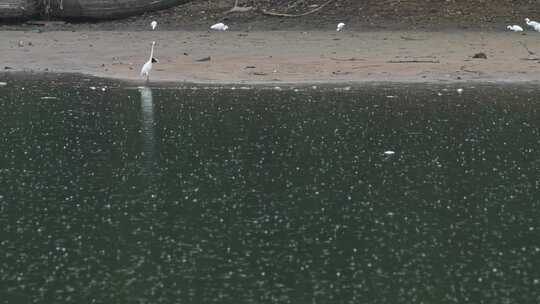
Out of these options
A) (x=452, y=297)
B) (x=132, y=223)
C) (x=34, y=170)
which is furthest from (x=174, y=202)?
(x=452, y=297)

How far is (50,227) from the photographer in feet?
25.4

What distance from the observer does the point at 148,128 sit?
11539 mm

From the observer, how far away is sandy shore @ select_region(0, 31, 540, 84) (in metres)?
15.5

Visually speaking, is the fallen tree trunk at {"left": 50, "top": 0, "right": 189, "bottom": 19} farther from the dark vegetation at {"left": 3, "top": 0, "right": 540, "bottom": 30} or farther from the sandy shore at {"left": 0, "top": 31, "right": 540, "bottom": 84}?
the sandy shore at {"left": 0, "top": 31, "right": 540, "bottom": 84}

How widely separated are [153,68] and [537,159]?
24.5ft

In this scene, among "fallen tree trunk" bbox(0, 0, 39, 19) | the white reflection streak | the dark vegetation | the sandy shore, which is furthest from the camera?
"fallen tree trunk" bbox(0, 0, 39, 19)

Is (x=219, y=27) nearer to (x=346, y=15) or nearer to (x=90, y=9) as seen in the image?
(x=346, y=15)

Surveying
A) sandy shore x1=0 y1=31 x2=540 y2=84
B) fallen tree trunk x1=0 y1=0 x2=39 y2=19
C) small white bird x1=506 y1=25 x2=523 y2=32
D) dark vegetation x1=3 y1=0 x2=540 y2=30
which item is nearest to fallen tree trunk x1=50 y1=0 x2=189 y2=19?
dark vegetation x1=3 y1=0 x2=540 y2=30

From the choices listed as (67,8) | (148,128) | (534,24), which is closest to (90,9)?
(67,8)

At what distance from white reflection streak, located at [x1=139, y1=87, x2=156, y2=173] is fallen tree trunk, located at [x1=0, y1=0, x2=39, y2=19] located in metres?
6.43

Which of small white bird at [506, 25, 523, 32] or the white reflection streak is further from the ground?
the white reflection streak

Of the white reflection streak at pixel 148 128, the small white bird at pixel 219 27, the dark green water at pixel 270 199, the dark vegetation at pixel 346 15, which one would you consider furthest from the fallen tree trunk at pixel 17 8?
the dark green water at pixel 270 199

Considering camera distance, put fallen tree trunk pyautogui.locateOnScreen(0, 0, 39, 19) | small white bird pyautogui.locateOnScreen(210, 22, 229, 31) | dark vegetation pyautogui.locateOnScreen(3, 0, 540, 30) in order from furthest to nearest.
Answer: fallen tree trunk pyautogui.locateOnScreen(0, 0, 39, 19) < small white bird pyautogui.locateOnScreen(210, 22, 229, 31) < dark vegetation pyautogui.locateOnScreen(3, 0, 540, 30)

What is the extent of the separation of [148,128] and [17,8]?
944 centimetres
